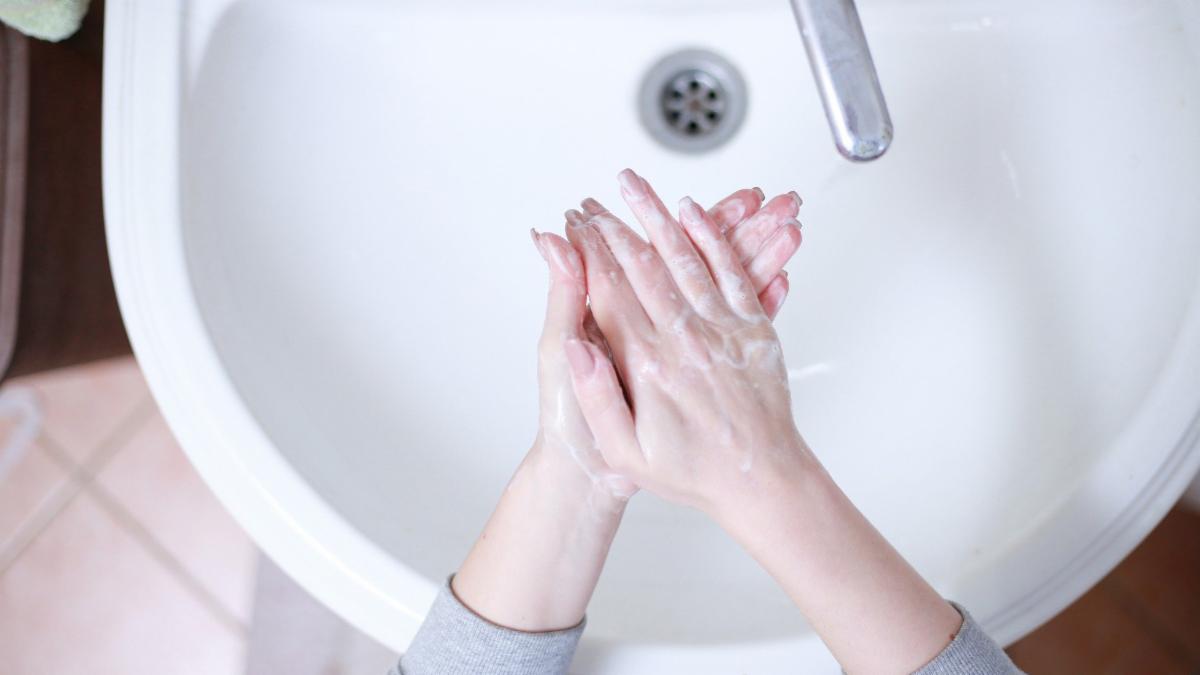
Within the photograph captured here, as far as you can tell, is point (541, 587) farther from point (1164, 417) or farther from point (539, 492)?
point (1164, 417)

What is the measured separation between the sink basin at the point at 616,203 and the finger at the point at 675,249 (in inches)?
4.7

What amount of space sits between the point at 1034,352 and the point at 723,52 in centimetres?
24

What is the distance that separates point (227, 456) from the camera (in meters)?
0.40

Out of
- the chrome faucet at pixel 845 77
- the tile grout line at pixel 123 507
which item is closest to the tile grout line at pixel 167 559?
the tile grout line at pixel 123 507

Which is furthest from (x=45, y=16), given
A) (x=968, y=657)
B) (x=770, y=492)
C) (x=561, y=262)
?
(x=968, y=657)

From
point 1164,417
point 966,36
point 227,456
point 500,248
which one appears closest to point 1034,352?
point 1164,417

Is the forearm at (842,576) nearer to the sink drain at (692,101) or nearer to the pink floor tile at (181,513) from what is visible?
the sink drain at (692,101)

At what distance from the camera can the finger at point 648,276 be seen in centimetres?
40

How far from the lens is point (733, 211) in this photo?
418mm

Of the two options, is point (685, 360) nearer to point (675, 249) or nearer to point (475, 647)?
point (675, 249)

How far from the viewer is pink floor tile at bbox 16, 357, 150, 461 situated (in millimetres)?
974

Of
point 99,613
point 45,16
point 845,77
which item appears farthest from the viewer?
point 99,613

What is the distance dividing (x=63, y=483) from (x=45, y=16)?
0.66 metres

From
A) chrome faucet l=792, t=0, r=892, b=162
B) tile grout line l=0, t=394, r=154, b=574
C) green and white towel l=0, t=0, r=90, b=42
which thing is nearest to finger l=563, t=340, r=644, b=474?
chrome faucet l=792, t=0, r=892, b=162
